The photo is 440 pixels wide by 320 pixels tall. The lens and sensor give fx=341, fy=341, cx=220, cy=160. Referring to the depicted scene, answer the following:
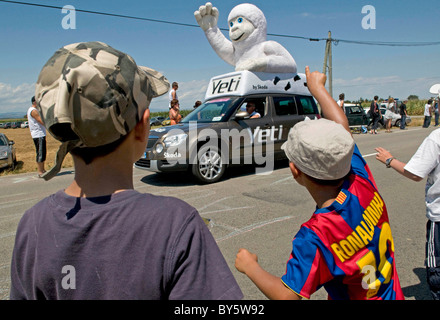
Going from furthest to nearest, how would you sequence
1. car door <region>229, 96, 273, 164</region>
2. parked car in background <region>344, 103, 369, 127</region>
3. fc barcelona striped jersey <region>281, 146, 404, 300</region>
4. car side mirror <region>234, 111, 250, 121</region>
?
parked car in background <region>344, 103, 369, 127</region> < car door <region>229, 96, 273, 164</region> < car side mirror <region>234, 111, 250, 121</region> < fc barcelona striped jersey <region>281, 146, 404, 300</region>

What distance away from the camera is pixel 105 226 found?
2.97ft

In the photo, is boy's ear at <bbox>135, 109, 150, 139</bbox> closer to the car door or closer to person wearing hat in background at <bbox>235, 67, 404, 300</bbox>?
person wearing hat in background at <bbox>235, 67, 404, 300</bbox>

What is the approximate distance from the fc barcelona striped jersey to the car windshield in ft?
18.6

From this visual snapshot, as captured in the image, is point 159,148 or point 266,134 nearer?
point 159,148

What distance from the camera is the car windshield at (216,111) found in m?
7.12

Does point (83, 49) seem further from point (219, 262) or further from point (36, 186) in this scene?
point (36, 186)

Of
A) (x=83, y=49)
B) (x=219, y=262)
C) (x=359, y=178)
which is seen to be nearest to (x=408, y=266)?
(x=359, y=178)

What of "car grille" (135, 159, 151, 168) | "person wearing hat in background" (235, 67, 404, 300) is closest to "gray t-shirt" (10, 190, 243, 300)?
"person wearing hat in background" (235, 67, 404, 300)

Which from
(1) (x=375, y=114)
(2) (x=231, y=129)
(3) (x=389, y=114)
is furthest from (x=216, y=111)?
(3) (x=389, y=114)

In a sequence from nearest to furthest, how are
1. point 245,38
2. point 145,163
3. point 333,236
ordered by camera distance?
point 333,236, point 145,163, point 245,38

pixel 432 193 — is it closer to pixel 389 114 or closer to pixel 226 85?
pixel 226 85

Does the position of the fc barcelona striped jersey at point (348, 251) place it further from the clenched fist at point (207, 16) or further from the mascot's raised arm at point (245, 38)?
the clenched fist at point (207, 16)

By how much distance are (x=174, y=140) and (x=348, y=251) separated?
17.6 feet

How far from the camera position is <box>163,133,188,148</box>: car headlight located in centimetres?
648
